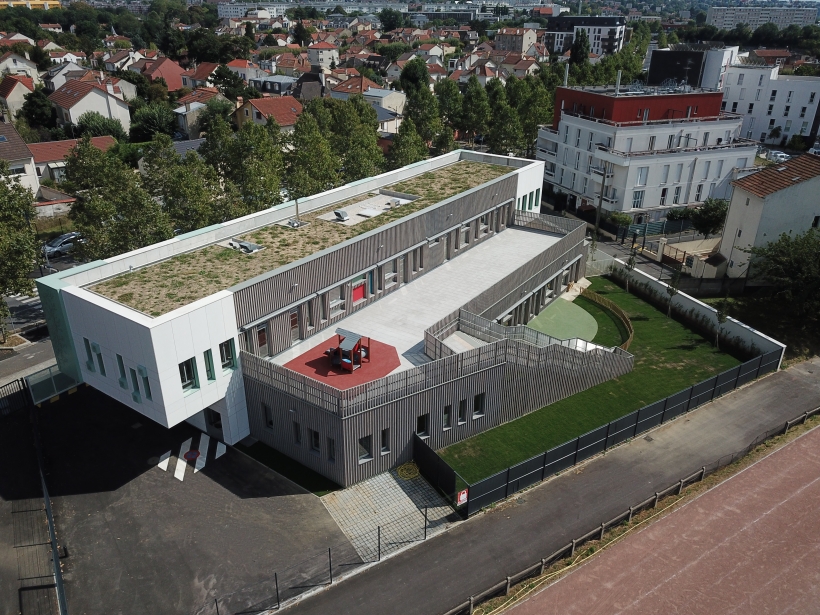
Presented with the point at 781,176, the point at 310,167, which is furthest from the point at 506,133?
the point at 781,176

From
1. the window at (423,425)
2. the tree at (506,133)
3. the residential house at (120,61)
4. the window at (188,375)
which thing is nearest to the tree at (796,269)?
the window at (423,425)

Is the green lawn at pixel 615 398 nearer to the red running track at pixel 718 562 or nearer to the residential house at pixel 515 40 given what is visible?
the red running track at pixel 718 562

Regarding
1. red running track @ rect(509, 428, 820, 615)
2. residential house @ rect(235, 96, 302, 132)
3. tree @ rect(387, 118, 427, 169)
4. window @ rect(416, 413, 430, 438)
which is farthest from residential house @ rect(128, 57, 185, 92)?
red running track @ rect(509, 428, 820, 615)

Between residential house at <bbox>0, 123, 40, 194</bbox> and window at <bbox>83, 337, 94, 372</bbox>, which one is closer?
window at <bbox>83, 337, 94, 372</bbox>

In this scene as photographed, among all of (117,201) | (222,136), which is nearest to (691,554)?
(117,201)

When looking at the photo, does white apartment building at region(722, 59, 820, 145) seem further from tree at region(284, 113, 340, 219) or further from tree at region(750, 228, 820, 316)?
tree at region(284, 113, 340, 219)

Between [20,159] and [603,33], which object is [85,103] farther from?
[603,33]

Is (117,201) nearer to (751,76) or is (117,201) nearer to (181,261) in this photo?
(181,261)
